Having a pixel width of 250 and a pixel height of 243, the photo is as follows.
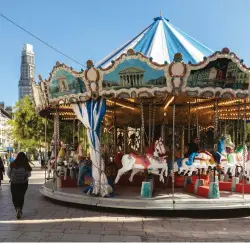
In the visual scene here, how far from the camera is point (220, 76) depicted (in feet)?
29.0

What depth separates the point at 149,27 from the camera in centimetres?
1227

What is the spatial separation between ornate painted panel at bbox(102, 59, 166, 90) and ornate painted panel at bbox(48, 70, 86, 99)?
79 cm

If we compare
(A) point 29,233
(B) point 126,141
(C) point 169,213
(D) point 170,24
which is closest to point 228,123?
(B) point 126,141

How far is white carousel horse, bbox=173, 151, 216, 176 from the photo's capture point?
9.77 meters

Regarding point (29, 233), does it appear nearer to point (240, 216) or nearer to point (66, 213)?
point (66, 213)

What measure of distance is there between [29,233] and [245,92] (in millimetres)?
6098

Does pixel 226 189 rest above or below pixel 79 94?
below

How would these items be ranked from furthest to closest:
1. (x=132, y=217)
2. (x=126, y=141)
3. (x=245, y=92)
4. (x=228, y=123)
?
(x=228, y=123)
(x=126, y=141)
(x=245, y=92)
(x=132, y=217)

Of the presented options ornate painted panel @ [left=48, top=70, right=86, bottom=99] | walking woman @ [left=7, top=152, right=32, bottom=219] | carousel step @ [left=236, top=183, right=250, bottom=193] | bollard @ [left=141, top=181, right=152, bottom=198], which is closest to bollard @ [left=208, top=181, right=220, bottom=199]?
bollard @ [left=141, top=181, right=152, bottom=198]

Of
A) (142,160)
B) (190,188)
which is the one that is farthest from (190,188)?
(142,160)

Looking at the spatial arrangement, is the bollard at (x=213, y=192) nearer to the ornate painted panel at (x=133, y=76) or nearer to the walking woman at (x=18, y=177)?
the ornate painted panel at (x=133, y=76)

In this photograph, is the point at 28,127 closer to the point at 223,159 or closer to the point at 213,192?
the point at 223,159

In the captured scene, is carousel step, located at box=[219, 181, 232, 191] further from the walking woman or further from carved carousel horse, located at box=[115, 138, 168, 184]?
the walking woman

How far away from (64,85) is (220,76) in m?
4.14
